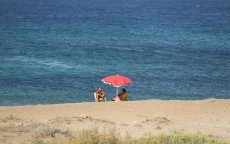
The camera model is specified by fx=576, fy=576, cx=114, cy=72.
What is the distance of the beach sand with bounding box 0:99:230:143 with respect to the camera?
15.1 meters

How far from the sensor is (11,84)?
32750 mm

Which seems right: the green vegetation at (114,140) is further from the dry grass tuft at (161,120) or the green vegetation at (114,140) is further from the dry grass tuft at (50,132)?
the dry grass tuft at (161,120)

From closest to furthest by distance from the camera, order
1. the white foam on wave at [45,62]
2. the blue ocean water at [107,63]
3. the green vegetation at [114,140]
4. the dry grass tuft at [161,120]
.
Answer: the green vegetation at [114,140]
the dry grass tuft at [161,120]
the blue ocean water at [107,63]
the white foam on wave at [45,62]

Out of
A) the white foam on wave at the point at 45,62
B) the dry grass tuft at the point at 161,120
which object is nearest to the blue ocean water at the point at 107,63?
the white foam on wave at the point at 45,62

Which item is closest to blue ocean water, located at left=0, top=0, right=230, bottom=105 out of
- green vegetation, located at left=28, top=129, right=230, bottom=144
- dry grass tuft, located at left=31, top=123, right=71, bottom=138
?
dry grass tuft, located at left=31, top=123, right=71, bottom=138

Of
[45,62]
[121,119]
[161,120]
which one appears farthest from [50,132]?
[45,62]

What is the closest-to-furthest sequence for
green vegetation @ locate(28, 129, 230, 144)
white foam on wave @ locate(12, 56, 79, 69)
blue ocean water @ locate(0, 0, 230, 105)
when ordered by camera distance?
1. green vegetation @ locate(28, 129, 230, 144)
2. blue ocean water @ locate(0, 0, 230, 105)
3. white foam on wave @ locate(12, 56, 79, 69)

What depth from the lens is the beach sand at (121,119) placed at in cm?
1506

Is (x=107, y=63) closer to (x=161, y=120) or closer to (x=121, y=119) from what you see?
(x=121, y=119)

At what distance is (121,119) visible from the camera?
18578mm

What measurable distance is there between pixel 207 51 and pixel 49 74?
2016cm

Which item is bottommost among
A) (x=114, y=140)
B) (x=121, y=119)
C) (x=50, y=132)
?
(x=121, y=119)

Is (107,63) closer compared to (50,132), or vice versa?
(50,132)

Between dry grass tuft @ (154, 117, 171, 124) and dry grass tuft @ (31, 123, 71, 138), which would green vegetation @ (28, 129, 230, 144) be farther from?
dry grass tuft @ (154, 117, 171, 124)
